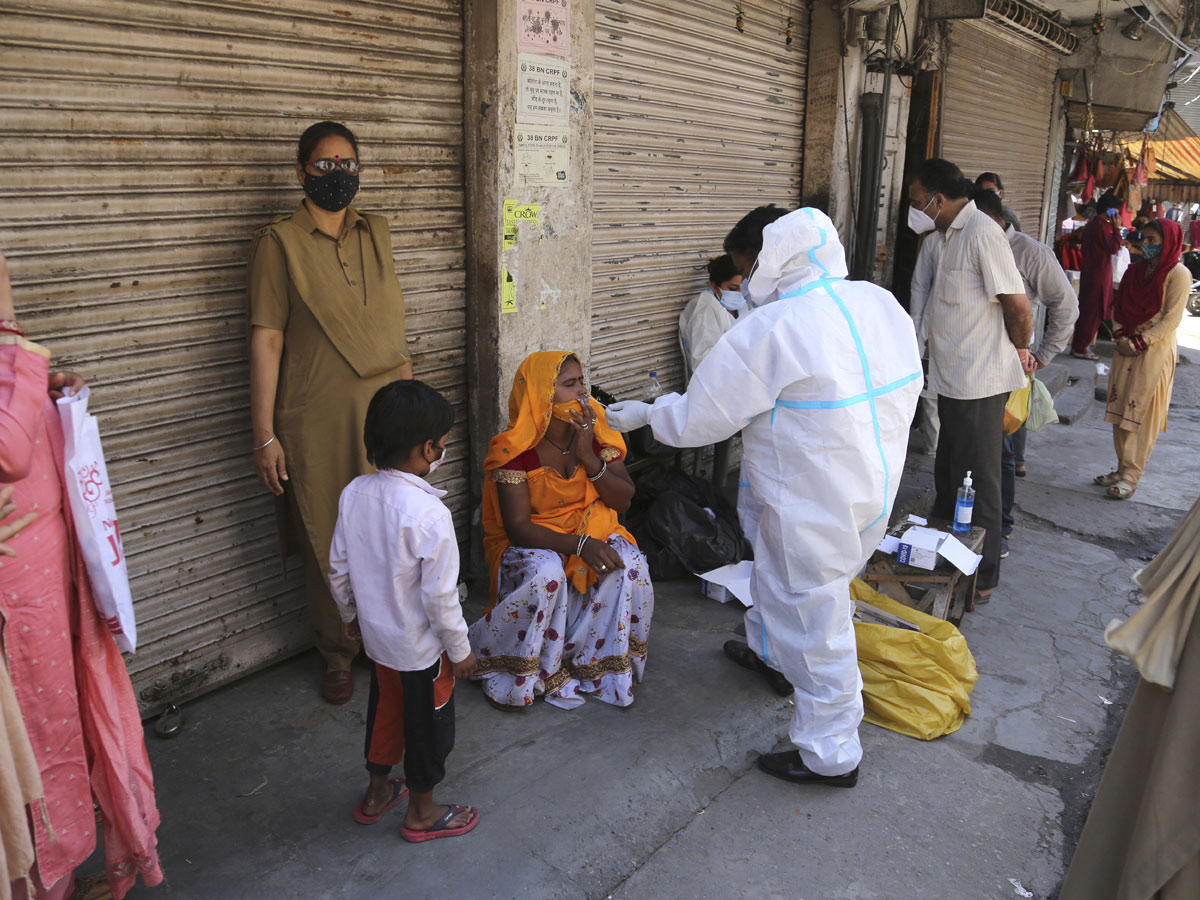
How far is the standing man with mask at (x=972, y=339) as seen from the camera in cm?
450

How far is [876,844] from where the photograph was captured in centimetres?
289

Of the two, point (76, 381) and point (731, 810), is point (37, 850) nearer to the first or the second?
point (76, 381)

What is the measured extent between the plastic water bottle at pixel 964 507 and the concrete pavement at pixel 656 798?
70 cm

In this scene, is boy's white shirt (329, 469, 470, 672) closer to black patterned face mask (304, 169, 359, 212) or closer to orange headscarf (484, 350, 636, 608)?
orange headscarf (484, 350, 636, 608)

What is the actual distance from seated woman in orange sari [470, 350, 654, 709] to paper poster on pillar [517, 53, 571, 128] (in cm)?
121

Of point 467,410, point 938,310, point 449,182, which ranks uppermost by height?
point 449,182

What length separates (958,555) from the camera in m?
4.20

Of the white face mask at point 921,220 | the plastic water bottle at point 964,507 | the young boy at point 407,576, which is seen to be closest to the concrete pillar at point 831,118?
the white face mask at point 921,220

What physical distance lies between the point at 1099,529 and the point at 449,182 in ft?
15.1

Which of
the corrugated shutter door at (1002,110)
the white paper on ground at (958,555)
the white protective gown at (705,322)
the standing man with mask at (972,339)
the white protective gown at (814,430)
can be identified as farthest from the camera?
the corrugated shutter door at (1002,110)

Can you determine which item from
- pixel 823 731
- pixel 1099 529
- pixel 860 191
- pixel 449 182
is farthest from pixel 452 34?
pixel 1099 529

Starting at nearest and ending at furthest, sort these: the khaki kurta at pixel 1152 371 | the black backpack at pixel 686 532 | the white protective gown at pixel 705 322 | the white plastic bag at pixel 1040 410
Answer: the black backpack at pixel 686 532
the white protective gown at pixel 705 322
the white plastic bag at pixel 1040 410
the khaki kurta at pixel 1152 371

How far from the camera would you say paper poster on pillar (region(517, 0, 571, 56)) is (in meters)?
3.90

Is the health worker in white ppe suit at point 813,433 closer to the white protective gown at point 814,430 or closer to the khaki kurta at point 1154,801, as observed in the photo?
the white protective gown at point 814,430
